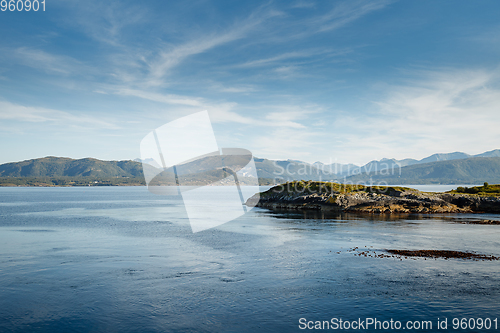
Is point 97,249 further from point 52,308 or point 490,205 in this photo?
point 490,205

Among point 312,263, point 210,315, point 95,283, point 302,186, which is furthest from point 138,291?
point 302,186

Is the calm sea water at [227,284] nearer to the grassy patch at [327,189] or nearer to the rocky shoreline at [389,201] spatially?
the rocky shoreline at [389,201]

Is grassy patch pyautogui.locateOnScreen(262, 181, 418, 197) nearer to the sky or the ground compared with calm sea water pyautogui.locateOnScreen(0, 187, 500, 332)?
nearer to the sky

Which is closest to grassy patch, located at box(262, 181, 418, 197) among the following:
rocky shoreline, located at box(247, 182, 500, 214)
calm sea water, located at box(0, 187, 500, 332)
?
rocky shoreline, located at box(247, 182, 500, 214)

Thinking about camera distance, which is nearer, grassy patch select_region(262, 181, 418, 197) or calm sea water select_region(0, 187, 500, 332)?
calm sea water select_region(0, 187, 500, 332)

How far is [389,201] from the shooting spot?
301 ft

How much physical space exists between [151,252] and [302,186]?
7812cm

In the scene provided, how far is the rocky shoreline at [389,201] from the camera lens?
9144cm

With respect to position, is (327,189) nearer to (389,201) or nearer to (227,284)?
(389,201)

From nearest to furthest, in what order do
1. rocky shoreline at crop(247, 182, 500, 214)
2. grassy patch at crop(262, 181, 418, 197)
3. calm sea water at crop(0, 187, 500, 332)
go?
calm sea water at crop(0, 187, 500, 332) < rocky shoreline at crop(247, 182, 500, 214) < grassy patch at crop(262, 181, 418, 197)

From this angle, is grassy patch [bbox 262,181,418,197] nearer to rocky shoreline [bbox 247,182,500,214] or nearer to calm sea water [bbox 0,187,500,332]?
rocky shoreline [bbox 247,182,500,214]

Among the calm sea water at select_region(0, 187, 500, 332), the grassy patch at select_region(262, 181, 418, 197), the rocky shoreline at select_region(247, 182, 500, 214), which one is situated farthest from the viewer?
the grassy patch at select_region(262, 181, 418, 197)

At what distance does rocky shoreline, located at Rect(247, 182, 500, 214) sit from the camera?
300 ft

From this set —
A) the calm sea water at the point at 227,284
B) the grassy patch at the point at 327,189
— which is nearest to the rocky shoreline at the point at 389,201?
the grassy patch at the point at 327,189
